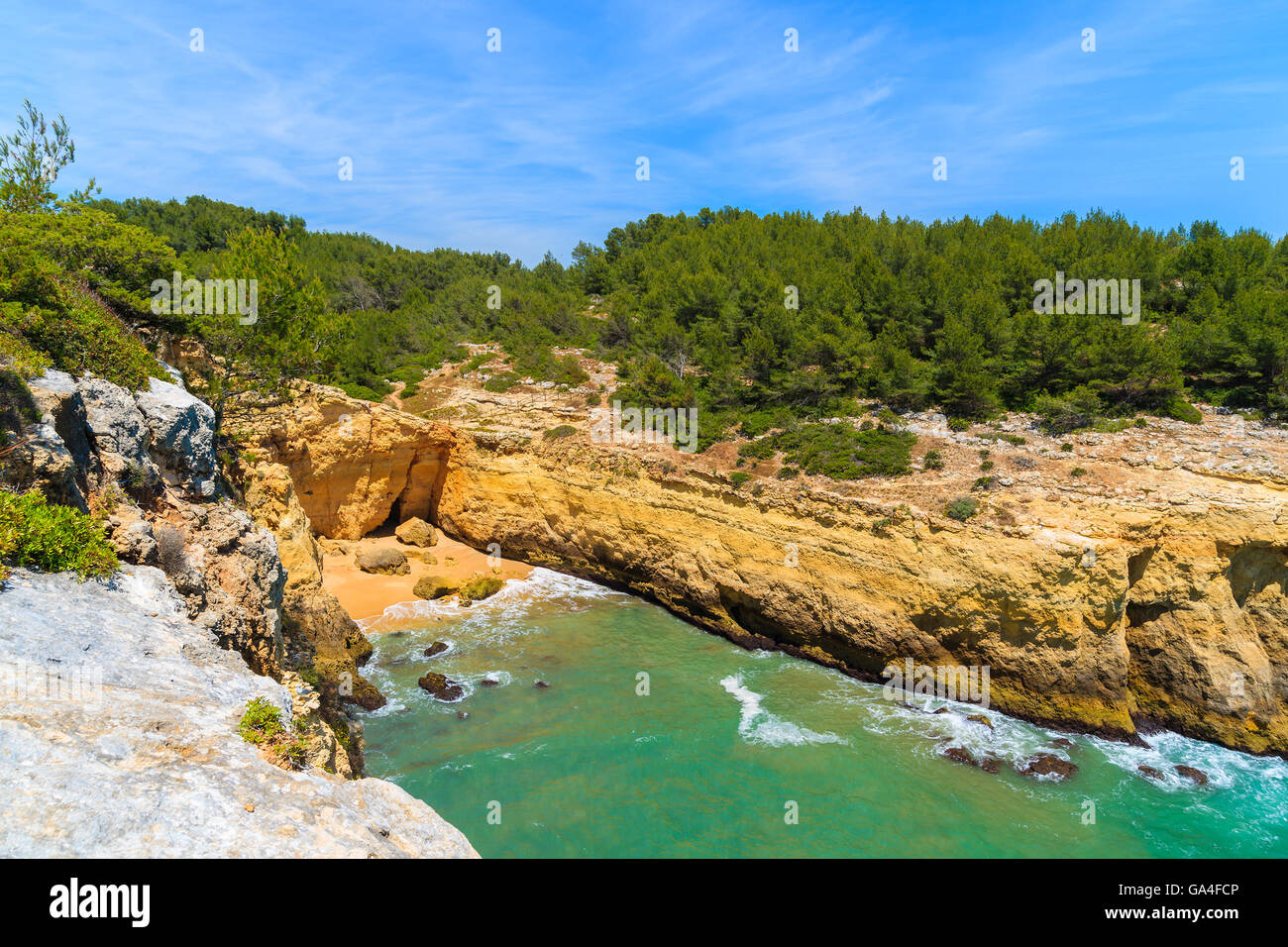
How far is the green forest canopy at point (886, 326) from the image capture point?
74.3ft

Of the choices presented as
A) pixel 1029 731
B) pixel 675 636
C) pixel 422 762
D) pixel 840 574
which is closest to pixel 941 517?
pixel 840 574

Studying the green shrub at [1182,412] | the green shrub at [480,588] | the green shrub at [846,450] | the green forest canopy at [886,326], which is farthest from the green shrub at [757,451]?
the green shrub at [1182,412]

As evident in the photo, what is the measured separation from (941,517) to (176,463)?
18509 mm

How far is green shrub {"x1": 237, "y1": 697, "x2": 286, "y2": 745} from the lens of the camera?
5.80 meters

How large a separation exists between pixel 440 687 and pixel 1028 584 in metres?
16.8

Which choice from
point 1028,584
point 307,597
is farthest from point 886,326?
point 307,597

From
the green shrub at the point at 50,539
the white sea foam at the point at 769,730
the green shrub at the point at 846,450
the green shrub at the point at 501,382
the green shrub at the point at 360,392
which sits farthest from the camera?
the green shrub at the point at 501,382

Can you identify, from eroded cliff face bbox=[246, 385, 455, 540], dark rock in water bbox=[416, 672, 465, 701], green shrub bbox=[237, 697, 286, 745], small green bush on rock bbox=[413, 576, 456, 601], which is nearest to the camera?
green shrub bbox=[237, 697, 286, 745]

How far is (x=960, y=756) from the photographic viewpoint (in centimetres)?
1602

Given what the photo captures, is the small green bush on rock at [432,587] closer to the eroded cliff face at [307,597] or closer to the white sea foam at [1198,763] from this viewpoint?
the eroded cliff face at [307,597]
